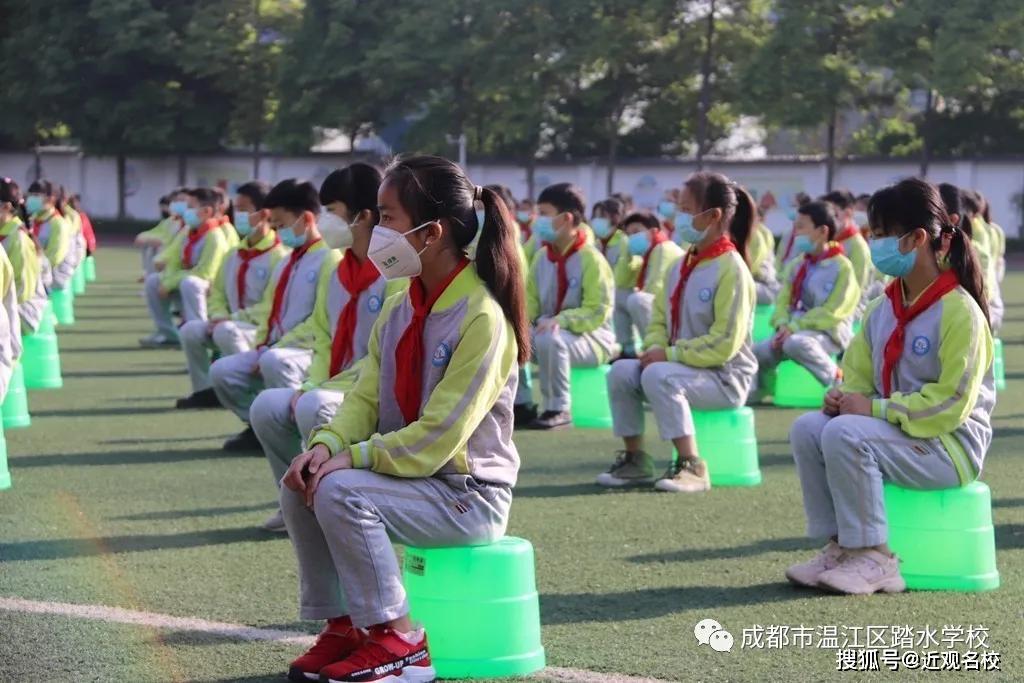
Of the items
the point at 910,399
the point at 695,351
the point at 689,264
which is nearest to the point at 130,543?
the point at 695,351

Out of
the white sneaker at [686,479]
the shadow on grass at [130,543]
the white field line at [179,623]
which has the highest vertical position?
the white sneaker at [686,479]

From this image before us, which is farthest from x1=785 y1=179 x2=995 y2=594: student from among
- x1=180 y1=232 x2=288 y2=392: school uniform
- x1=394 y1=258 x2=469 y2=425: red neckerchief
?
x1=180 y1=232 x2=288 y2=392: school uniform

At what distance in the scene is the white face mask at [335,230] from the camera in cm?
701

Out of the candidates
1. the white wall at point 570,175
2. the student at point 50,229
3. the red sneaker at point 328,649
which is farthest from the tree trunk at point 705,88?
the red sneaker at point 328,649

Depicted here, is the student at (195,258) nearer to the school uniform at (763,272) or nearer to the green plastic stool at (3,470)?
the school uniform at (763,272)

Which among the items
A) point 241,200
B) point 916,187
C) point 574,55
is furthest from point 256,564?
point 574,55

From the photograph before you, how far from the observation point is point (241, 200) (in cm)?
1127

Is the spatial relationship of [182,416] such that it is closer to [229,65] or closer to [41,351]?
[41,351]

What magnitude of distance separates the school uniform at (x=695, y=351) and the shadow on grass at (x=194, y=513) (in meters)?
1.98

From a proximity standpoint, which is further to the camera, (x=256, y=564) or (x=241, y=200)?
(x=241, y=200)

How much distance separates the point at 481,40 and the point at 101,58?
39.0 ft

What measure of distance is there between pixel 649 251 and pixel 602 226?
5.14 ft

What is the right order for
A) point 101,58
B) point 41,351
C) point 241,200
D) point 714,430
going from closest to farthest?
point 714,430 → point 241,200 → point 41,351 → point 101,58

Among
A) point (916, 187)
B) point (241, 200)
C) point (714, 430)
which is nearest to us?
point (916, 187)
